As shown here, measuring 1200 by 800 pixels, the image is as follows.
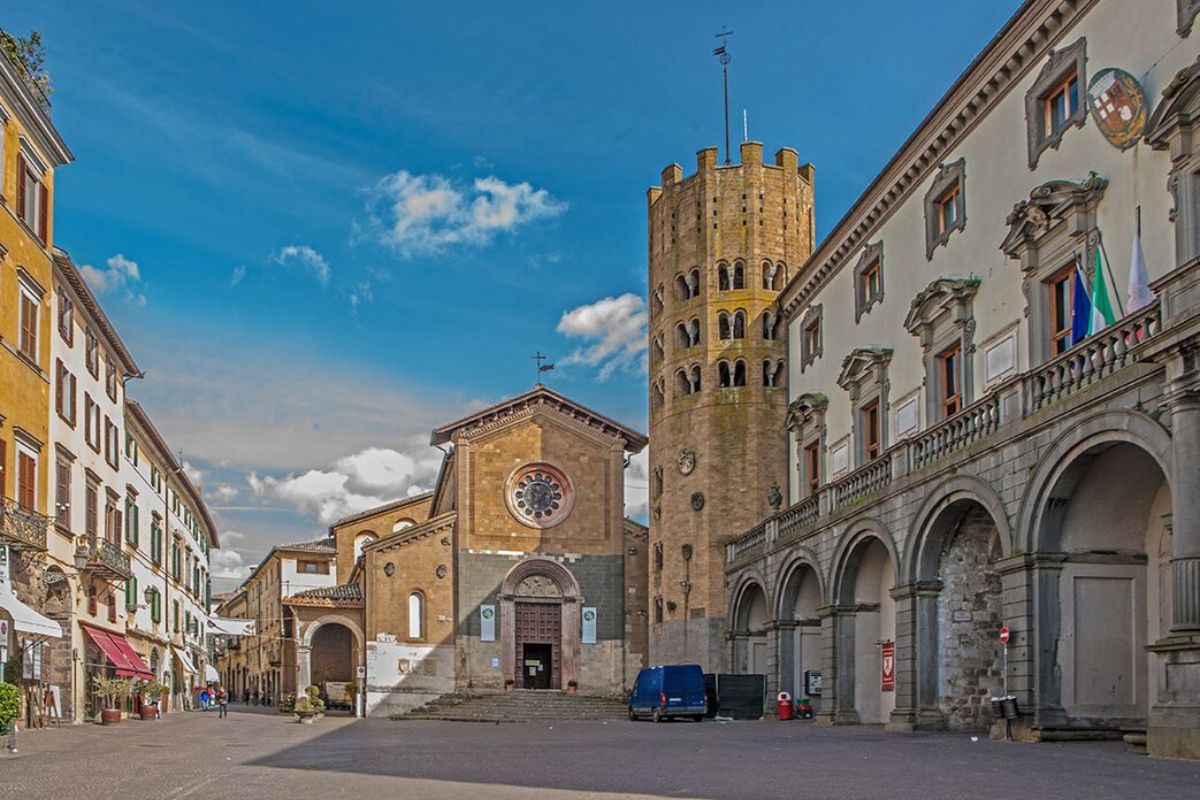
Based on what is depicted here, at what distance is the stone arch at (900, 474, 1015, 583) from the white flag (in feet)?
12.8

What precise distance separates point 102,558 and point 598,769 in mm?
22600

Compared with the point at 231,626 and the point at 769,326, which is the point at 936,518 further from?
the point at 231,626

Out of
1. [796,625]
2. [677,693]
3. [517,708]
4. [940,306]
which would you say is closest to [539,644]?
[517,708]

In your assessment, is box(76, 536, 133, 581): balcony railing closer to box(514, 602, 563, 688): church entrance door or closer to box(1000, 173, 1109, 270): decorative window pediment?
box(514, 602, 563, 688): church entrance door

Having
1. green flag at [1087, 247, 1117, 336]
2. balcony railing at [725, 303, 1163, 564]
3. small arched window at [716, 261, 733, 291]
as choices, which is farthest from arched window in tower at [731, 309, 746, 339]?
green flag at [1087, 247, 1117, 336]

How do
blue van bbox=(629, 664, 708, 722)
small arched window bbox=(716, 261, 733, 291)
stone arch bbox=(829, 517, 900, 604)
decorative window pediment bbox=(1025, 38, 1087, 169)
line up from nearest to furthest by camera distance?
decorative window pediment bbox=(1025, 38, 1087, 169)
stone arch bbox=(829, 517, 900, 604)
blue van bbox=(629, 664, 708, 722)
small arched window bbox=(716, 261, 733, 291)

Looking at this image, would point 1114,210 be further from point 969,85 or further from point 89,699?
point 89,699

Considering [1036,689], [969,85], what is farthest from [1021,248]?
[1036,689]

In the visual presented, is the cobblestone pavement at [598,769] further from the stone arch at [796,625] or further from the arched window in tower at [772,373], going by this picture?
the arched window in tower at [772,373]

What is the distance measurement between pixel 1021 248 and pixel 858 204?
391 inches

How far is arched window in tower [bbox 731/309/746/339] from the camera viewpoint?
45875 millimetres

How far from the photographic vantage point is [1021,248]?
993 inches

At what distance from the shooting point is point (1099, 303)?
72.5ft

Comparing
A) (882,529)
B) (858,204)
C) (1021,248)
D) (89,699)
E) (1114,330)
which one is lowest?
(89,699)
